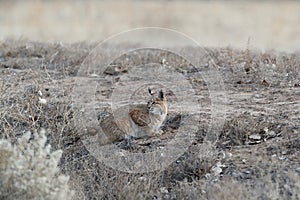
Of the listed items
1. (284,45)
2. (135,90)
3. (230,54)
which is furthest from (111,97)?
(284,45)

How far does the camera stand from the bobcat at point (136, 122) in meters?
6.91

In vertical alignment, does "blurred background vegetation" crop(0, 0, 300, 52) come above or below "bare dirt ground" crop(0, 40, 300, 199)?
above

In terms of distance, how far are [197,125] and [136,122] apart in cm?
64

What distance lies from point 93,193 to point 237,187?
1.29m

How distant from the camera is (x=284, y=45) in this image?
14.6 meters

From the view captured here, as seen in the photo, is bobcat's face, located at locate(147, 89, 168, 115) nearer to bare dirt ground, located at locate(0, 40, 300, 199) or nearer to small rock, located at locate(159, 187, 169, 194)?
bare dirt ground, located at locate(0, 40, 300, 199)

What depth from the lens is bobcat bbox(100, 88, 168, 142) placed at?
22.7ft

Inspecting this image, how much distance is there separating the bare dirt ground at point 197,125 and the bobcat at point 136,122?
9 centimetres

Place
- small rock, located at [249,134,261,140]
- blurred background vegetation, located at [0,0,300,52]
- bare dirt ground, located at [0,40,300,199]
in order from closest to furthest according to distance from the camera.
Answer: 1. bare dirt ground, located at [0,40,300,199]
2. small rock, located at [249,134,261,140]
3. blurred background vegetation, located at [0,0,300,52]

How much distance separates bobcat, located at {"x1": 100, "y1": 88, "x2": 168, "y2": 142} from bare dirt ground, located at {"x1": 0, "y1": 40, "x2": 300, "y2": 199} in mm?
95

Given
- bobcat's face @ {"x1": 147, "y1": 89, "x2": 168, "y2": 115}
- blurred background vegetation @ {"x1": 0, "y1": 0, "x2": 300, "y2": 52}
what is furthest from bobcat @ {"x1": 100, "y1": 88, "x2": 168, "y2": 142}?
blurred background vegetation @ {"x1": 0, "y1": 0, "x2": 300, "y2": 52}

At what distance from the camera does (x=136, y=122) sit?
6.93 m

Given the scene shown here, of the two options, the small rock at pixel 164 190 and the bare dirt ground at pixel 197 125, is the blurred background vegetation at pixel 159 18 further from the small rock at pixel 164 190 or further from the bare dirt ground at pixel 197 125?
the small rock at pixel 164 190

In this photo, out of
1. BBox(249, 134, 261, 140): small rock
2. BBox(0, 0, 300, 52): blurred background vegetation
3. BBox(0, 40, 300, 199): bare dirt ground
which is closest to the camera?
BBox(0, 40, 300, 199): bare dirt ground
